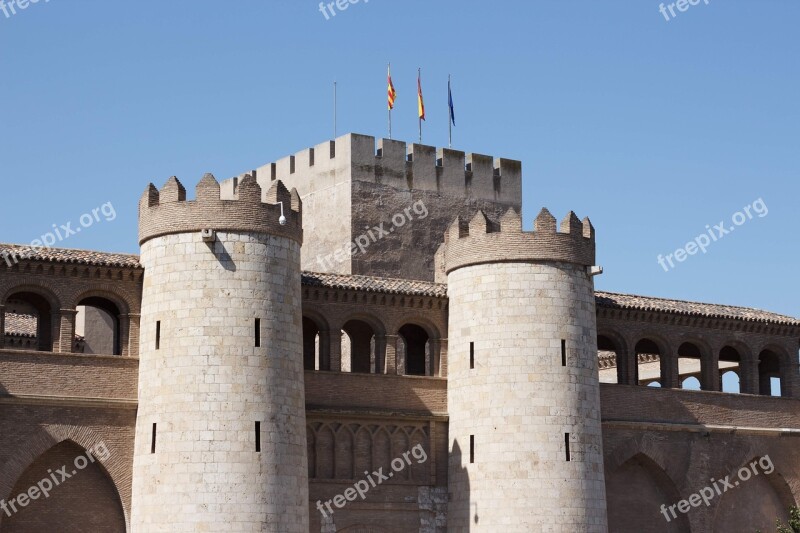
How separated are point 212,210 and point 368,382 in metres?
5.86

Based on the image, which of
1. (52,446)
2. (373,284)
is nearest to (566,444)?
(373,284)

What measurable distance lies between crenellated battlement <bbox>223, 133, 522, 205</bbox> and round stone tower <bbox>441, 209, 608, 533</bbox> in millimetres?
7262

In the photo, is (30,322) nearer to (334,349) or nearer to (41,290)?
(41,290)

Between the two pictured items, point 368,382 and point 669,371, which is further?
point 669,371

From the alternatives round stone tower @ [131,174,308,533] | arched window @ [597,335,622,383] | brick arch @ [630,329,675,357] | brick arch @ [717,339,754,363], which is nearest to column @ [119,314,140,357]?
round stone tower @ [131,174,308,533]

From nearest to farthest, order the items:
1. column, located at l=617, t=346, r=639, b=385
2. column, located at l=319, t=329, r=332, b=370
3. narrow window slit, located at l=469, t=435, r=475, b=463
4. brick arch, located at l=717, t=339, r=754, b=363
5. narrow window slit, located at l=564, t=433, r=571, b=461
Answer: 1. narrow window slit, located at l=564, t=433, r=571, b=461
2. narrow window slit, located at l=469, t=435, r=475, b=463
3. column, located at l=319, t=329, r=332, b=370
4. column, located at l=617, t=346, r=639, b=385
5. brick arch, located at l=717, t=339, r=754, b=363

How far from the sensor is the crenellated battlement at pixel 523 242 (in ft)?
111

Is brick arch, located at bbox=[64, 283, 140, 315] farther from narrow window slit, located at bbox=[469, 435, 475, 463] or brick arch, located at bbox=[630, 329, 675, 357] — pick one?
brick arch, located at bbox=[630, 329, 675, 357]

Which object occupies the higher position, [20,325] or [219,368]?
[20,325]

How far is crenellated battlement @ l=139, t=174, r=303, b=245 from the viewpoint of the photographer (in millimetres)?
30578

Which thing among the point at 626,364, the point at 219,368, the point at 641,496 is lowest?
the point at 641,496

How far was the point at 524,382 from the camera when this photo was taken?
3306 centimetres

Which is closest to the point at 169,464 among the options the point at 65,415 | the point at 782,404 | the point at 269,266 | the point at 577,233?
the point at 65,415

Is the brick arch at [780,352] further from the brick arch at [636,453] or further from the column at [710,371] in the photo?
the brick arch at [636,453]
